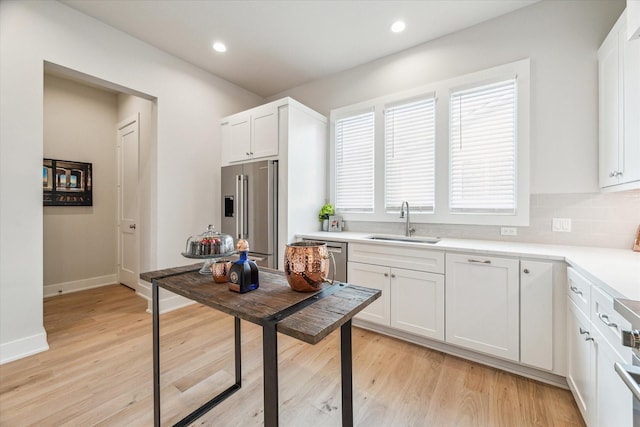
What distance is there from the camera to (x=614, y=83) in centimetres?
178

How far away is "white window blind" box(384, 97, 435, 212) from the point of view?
2.82 meters

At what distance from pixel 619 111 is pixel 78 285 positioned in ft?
20.5

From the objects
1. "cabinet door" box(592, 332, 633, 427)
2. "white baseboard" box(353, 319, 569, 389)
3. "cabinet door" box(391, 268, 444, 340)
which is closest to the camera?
"cabinet door" box(592, 332, 633, 427)

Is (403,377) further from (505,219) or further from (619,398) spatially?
(505,219)

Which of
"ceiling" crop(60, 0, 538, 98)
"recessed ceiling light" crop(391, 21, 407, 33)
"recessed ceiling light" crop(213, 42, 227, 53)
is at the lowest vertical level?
"recessed ceiling light" crop(391, 21, 407, 33)

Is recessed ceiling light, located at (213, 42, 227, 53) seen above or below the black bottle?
above

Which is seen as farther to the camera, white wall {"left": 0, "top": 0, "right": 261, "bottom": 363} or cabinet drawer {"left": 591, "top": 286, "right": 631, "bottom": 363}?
white wall {"left": 0, "top": 0, "right": 261, "bottom": 363}

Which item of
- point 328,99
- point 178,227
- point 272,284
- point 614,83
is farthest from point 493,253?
point 178,227

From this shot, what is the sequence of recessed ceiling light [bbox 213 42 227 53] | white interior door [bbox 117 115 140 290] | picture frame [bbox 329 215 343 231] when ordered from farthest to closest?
1. white interior door [bbox 117 115 140 290]
2. picture frame [bbox 329 215 343 231]
3. recessed ceiling light [bbox 213 42 227 53]

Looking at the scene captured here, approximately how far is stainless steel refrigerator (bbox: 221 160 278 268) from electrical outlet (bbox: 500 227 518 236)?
7.47 ft

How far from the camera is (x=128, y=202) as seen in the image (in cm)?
404

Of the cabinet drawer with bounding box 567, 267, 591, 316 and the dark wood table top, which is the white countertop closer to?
the cabinet drawer with bounding box 567, 267, 591, 316

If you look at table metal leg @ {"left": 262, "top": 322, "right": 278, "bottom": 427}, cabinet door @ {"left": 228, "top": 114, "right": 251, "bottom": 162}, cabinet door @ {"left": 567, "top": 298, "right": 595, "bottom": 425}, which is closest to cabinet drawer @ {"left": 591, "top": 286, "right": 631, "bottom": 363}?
cabinet door @ {"left": 567, "top": 298, "right": 595, "bottom": 425}

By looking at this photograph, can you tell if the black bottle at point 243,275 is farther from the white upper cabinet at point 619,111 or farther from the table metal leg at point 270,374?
the white upper cabinet at point 619,111
